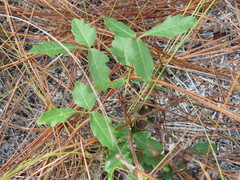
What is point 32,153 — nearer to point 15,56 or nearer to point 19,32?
point 15,56

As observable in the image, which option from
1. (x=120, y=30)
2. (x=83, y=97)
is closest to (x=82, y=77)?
(x=83, y=97)

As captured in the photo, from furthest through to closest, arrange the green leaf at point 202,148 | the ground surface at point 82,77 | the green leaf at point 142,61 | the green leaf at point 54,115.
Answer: the ground surface at point 82,77
the green leaf at point 202,148
the green leaf at point 54,115
the green leaf at point 142,61

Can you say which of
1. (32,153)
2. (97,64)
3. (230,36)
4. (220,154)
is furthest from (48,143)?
(230,36)

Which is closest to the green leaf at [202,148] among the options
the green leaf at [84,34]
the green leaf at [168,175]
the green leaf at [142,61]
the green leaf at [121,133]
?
the green leaf at [168,175]

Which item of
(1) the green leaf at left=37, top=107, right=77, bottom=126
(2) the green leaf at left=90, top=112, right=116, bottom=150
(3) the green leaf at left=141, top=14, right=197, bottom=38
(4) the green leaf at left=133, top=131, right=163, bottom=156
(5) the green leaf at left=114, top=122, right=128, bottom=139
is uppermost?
(3) the green leaf at left=141, top=14, right=197, bottom=38

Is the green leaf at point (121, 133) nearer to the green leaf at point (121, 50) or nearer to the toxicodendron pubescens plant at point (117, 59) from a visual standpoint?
the toxicodendron pubescens plant at point (117, 59)

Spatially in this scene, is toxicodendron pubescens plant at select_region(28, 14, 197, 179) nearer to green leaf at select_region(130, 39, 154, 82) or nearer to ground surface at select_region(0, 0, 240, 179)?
green leaf at select_region(130, 39, 154, 82)

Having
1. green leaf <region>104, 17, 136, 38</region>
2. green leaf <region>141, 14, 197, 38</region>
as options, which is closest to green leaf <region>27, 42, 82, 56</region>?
green leaf <region>104, 17, 136, 38</region>
